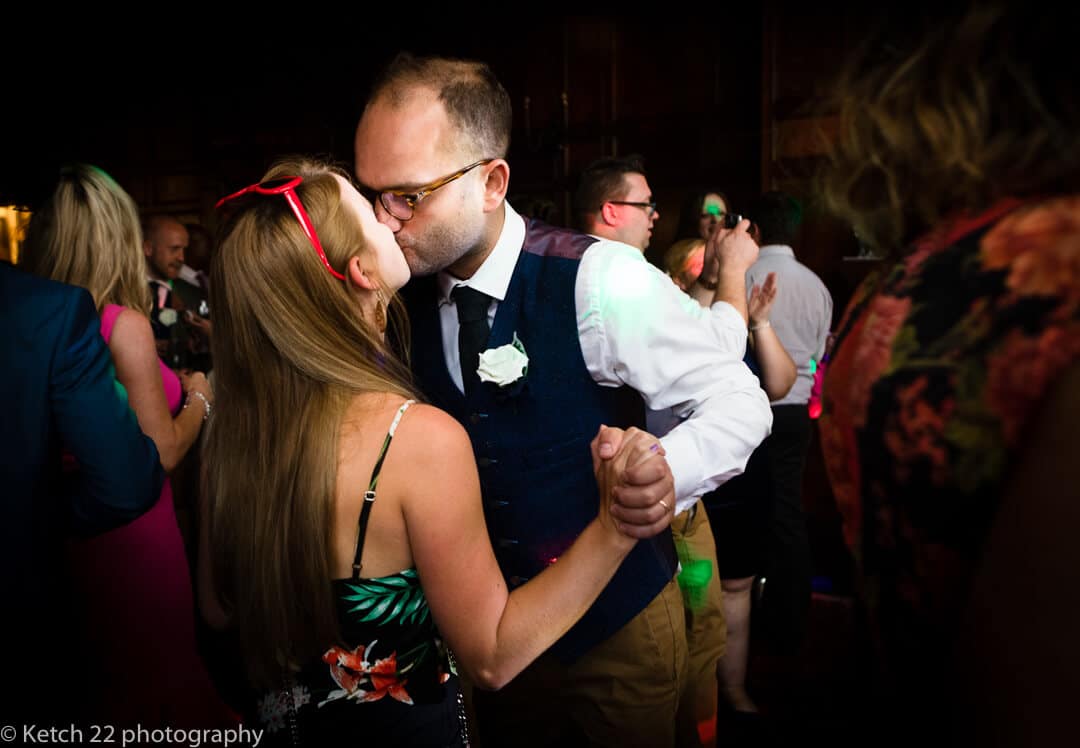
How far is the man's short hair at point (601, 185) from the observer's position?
9.80 ft

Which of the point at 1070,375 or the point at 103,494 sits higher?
the point at 1070,375

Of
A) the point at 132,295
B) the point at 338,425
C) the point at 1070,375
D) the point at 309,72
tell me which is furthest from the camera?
the point at 309,72

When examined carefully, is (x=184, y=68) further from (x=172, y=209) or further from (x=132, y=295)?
(x=132, y=295)

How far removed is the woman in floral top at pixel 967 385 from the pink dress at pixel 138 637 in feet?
5.02

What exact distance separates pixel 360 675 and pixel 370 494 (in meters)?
0.30

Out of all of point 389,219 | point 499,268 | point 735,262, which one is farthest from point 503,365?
point 735,262

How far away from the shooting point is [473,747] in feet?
5.49

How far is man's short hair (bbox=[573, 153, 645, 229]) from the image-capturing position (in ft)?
9.80

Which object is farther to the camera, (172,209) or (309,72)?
(172,209)

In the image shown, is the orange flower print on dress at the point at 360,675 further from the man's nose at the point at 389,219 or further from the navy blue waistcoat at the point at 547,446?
the man's nose at the point at 389,219

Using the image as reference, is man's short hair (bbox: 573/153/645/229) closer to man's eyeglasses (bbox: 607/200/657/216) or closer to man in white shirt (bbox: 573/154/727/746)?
man's eyeglasses (bbox: 607/200/657/216)

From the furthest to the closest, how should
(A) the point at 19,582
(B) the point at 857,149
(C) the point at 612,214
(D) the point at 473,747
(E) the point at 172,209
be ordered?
(E) the point at 172,209 → (C) the point at 612,214 → (D) the point at 473,747 → (A) the point at 19,582 → (B) the point at 857,149

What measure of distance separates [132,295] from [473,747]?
4.30ft

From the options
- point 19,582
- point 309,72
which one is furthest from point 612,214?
point 309,72
